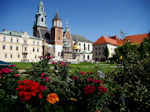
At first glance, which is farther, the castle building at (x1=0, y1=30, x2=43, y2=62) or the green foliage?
the castle building at (x1=0, y1=30, x2=43, y2=62)

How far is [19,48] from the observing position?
146 ft

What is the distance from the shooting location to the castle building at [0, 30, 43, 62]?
4184 cm

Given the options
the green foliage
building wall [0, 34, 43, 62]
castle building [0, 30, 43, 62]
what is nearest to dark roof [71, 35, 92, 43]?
castle building [0, 30, 43, 62]

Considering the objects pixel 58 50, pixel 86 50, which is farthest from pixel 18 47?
pixel 86 50

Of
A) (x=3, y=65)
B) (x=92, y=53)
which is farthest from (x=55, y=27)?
(x=3, y=65)

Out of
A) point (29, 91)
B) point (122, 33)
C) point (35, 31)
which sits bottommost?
point (29, 91)

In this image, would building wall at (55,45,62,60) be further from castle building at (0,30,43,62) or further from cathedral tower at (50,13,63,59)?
castle building at (0,30,43,62)

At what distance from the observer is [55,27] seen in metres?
52.4

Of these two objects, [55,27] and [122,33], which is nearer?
[122,33]

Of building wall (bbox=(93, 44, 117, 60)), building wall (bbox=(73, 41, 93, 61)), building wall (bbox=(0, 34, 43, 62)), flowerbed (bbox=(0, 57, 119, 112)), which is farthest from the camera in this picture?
building wall (bbox=(73, 41, 93, 61))

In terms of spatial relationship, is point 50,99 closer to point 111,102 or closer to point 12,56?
point 111,102

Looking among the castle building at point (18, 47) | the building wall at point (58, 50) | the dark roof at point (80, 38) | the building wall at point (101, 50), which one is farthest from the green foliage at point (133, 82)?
the dark roof at point (80, 38)

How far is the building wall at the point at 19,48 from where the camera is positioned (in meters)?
42.0

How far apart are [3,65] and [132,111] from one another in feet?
27.5
